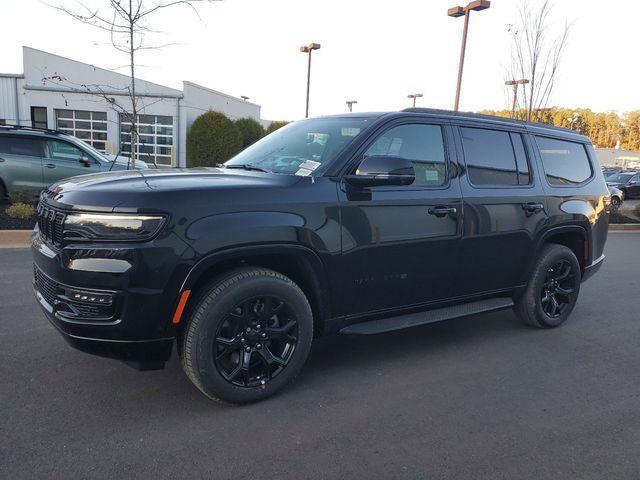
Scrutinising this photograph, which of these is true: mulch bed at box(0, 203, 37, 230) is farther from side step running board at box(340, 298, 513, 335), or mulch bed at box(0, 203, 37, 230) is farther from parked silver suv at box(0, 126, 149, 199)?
side step running board at box(340, 298, 513, 335)

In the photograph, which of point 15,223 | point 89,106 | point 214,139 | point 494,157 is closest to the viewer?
point 494,157

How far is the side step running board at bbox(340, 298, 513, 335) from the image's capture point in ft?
12.0

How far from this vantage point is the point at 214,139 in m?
24.1

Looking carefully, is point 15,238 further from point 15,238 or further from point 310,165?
point 310,165

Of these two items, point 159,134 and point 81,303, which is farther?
point 159,134

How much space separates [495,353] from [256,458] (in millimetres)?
2517

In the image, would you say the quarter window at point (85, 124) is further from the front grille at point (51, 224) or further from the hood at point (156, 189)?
the hood at point (156, 189)

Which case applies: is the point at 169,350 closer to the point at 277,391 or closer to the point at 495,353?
the point at 277,391

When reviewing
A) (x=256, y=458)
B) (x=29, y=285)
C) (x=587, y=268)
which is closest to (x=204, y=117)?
(x=29, y=285)

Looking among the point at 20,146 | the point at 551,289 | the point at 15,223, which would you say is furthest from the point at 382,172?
the point at 20,146

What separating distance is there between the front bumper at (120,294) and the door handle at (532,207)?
3042 millimetres

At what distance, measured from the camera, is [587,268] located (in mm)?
5320

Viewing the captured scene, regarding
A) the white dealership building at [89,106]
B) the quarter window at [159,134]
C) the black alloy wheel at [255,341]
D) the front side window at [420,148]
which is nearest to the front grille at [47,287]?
the black alloy wheel at [255,341]

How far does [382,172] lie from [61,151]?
9.27 meters
